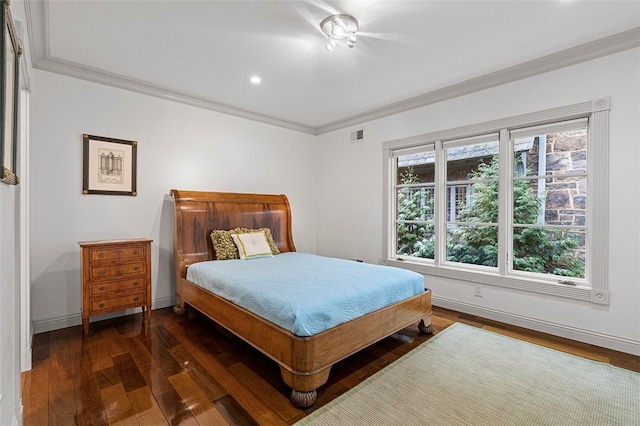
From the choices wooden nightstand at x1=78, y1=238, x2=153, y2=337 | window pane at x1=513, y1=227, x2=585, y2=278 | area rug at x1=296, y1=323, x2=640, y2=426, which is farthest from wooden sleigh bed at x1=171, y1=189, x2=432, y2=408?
window pane at x1=513, y1=227, x2=585, y2=278

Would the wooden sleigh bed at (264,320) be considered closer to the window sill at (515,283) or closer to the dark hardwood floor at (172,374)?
the dark hardwood floor at (172,374)

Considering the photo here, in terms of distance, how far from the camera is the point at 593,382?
2.10 meters

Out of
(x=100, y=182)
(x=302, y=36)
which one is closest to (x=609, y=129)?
(x=302, y=36)

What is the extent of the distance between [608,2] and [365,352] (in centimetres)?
311

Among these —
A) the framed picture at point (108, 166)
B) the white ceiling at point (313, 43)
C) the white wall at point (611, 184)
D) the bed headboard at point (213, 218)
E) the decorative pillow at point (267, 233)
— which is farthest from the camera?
the decorative pillow at point (267, 233)

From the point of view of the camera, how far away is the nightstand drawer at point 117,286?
280cm

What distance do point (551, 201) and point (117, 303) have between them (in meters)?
Answer: 4.35

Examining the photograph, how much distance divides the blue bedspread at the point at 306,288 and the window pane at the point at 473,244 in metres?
1.09

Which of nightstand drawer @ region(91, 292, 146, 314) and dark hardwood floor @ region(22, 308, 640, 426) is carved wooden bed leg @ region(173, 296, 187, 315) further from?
nightstand drawer @ region(91, 292, 146, 314)

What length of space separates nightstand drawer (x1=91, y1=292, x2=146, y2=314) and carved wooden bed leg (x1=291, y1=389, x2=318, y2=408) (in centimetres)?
203

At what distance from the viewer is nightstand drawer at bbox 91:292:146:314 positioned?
2.80 m

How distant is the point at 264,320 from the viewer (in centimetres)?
212

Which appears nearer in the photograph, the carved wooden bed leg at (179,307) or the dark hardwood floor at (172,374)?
the dark hardwood floor at (172,374)

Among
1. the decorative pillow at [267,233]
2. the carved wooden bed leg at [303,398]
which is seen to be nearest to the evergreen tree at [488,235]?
the decorative pillow at [267,233]
